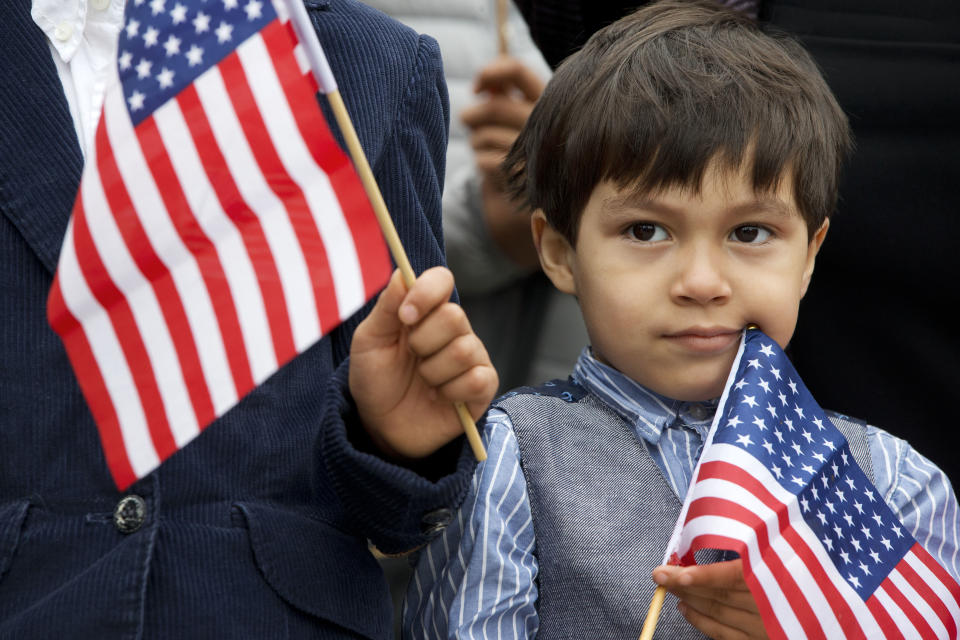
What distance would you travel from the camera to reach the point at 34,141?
1609 millimetres

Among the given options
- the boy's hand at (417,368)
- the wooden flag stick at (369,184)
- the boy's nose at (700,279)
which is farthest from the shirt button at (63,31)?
the boy's nose at (700,279)

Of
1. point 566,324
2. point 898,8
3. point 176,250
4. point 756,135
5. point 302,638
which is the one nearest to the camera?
point 176,250

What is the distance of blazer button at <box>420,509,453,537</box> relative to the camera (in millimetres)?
1621

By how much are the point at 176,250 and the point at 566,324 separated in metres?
1.57

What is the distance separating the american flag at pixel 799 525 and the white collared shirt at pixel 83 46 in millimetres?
972

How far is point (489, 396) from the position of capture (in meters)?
1.57

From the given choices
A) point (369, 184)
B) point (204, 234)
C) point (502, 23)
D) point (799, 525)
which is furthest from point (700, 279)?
point (502, 23)

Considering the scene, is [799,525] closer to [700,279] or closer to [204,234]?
[700,279]

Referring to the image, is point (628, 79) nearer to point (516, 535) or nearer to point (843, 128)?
point (843, 128)

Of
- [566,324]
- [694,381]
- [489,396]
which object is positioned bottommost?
[566,324]

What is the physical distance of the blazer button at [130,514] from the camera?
1537 millimetres

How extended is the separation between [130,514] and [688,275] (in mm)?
849

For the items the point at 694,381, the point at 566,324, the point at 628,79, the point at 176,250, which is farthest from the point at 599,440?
the point at 566,324

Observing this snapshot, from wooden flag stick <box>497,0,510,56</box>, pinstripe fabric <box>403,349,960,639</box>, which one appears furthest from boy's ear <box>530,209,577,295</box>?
wooden flag stick <box>497,0,510,56</box>
